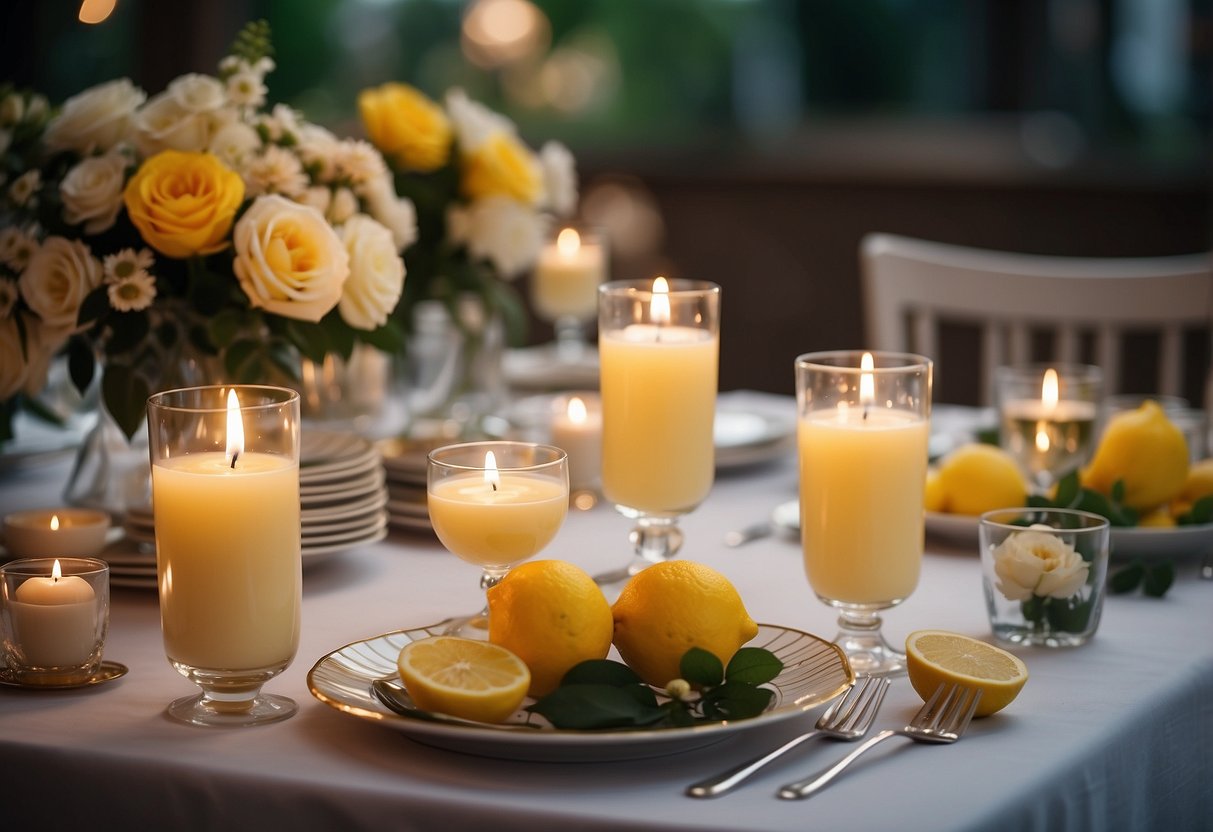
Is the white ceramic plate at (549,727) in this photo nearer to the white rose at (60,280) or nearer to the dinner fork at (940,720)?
the dinner fork at (940,720)

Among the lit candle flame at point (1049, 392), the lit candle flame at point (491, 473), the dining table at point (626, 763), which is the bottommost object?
the dining table at point (626, 763)

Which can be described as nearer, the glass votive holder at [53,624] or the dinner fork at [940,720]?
the dinner fork at [940,720]

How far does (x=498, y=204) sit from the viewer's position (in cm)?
201

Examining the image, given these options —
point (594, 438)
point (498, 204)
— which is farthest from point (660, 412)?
point (498, 204)

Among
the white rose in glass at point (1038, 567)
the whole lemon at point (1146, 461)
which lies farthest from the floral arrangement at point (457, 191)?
the white rose in glass at point (1038, 567)

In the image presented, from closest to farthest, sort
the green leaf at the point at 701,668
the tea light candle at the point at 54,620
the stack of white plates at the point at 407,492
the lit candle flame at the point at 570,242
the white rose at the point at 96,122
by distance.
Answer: the green leaf at the point at 701,668 → the tea light candle at the point at 54,620 → the white rose at the point at 96,122 → the stack of white plates at the point at 407,492 → the lit candle flame at the point at 570,242

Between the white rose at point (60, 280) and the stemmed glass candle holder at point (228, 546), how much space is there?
0.37m

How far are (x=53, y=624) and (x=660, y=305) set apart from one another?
2.05 feet

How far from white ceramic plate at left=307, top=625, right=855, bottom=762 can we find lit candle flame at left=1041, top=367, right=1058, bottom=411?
718 millimetres

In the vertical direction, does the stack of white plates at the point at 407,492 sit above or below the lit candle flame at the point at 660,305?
below

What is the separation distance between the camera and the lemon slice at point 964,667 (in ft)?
3.56

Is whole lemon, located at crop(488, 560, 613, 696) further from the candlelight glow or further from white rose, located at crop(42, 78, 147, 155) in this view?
white rose, located at crop(42, 78, 147, 155)

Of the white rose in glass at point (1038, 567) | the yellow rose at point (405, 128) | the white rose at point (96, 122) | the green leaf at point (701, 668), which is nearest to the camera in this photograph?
the green leaf at point (701, 668)

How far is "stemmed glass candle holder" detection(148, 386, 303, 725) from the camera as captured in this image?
3.49 feet
